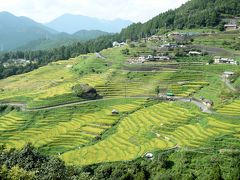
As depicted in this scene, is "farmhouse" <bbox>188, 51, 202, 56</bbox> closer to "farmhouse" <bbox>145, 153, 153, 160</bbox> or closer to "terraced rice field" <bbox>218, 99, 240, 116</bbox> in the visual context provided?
"terraced rice field" <bbox>218, 99, 240, 116</bbox>

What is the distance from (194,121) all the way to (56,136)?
17.3 metres

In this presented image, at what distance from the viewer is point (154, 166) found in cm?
3650

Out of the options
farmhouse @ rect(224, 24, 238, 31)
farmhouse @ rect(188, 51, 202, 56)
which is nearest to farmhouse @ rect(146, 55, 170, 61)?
farmhouse @ rect(188, 51, 202, 56)

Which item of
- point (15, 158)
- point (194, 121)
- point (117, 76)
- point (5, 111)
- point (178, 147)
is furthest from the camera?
point (117, 76)

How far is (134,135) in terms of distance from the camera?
46.8 metres

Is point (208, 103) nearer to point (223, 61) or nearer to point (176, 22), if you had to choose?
point (223, 61)

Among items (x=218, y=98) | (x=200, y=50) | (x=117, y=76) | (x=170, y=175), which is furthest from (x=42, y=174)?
(x=200, y=50)

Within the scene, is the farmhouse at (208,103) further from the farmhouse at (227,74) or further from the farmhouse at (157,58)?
the farmhouse at (157,58)

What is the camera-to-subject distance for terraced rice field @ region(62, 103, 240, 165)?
41250 mm

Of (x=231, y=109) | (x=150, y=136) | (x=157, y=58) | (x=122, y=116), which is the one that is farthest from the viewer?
(x=157, y=58)

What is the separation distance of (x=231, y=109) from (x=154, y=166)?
1521 centimetres

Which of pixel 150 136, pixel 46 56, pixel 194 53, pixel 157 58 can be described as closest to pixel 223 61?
pixel 194 53

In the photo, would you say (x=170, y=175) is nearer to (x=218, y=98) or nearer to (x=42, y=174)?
(x=42, y=174)

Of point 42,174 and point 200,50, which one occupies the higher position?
point 200,50
